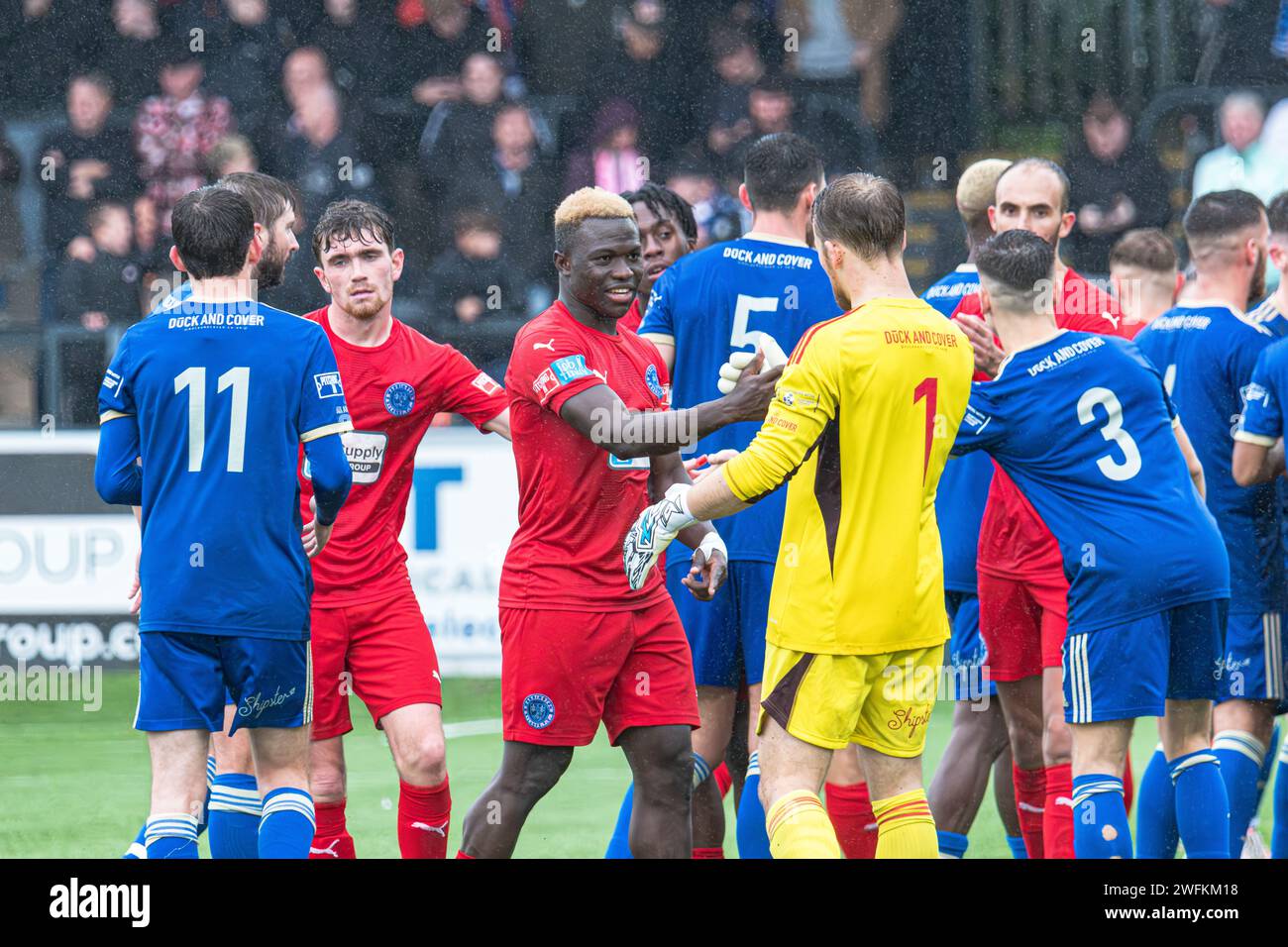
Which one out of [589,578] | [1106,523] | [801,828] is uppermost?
[1106,523]

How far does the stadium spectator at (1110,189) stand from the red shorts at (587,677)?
6.92 m

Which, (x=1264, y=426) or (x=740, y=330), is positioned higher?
(x=740, y=330)

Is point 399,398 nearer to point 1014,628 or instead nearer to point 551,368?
point 551,368

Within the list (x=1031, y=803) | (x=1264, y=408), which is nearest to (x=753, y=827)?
(x=1031, y=803)

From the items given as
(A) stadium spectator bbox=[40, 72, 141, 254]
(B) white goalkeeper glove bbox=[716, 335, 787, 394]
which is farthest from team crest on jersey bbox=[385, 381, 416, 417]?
(A) stadium spectator bbox=[40, 72, 141, 254]

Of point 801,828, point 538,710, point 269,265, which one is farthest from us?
point 269,265

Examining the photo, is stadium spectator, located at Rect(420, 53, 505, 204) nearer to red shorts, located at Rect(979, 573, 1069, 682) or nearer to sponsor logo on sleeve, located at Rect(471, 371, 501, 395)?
sponsor logo on sleeve, located at Rect(471, 371, 501, 395)

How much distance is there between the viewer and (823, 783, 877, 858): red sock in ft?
16.7

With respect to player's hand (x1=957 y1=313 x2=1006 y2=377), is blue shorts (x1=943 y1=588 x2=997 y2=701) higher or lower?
lower

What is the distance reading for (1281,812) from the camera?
5473 millimetres

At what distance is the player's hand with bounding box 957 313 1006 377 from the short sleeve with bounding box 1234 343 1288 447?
3.36 feet

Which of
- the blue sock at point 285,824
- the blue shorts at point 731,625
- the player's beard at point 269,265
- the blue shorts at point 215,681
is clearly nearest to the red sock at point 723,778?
the blue shorts at point 731,625

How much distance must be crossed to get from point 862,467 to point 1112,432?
945 millimetres

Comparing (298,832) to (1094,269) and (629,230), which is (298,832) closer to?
(629,230)
